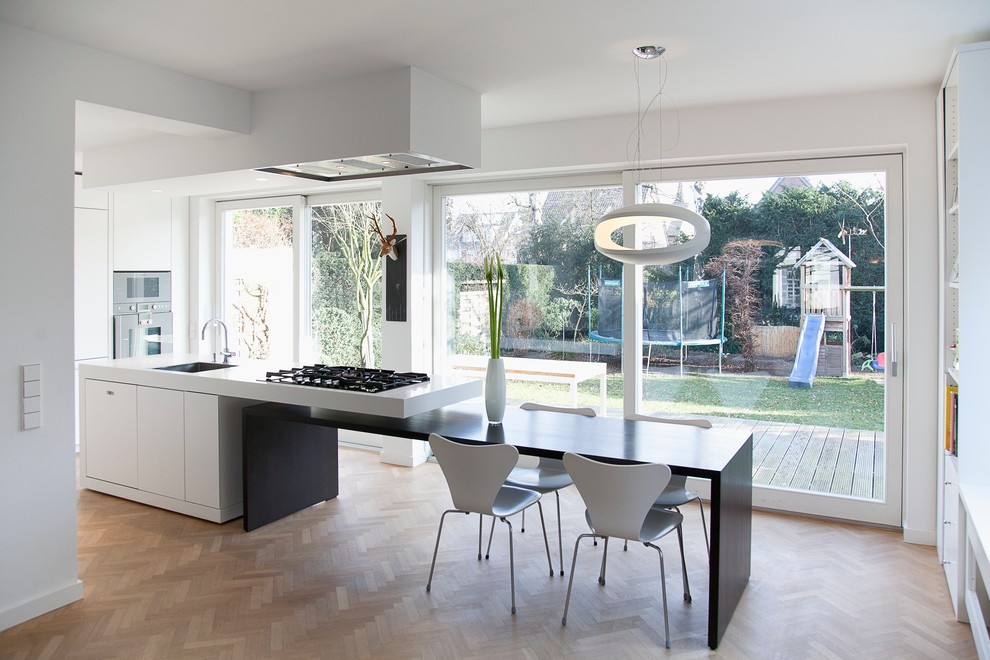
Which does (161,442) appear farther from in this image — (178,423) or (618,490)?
(618,490)

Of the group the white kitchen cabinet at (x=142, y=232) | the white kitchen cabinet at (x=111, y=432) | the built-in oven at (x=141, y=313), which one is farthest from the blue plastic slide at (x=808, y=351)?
the built-in oven at (x=141, y=313)

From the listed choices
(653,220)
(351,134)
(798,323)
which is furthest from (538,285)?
(653,220)

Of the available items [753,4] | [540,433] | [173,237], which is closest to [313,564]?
[540,433]

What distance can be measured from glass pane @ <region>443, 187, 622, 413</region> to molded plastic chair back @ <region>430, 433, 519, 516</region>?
2309 mm

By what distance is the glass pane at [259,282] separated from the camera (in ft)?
22.1

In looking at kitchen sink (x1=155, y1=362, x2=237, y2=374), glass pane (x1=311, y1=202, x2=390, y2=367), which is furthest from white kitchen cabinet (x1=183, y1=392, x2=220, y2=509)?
glass pane (x1=311, y1=202, x2=390, y2=367)

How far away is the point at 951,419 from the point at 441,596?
262 centimetres

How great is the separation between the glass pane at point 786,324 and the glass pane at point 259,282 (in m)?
3.42

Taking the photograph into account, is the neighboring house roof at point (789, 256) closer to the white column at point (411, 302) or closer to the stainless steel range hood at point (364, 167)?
the stainless steel range hood at point (364, 167)

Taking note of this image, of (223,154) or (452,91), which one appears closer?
(452,91)

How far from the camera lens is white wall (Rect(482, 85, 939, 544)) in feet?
13.6

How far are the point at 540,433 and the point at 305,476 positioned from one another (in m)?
1.90

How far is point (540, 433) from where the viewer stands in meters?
3.54

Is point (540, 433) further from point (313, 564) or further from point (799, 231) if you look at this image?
point (799, 231)
